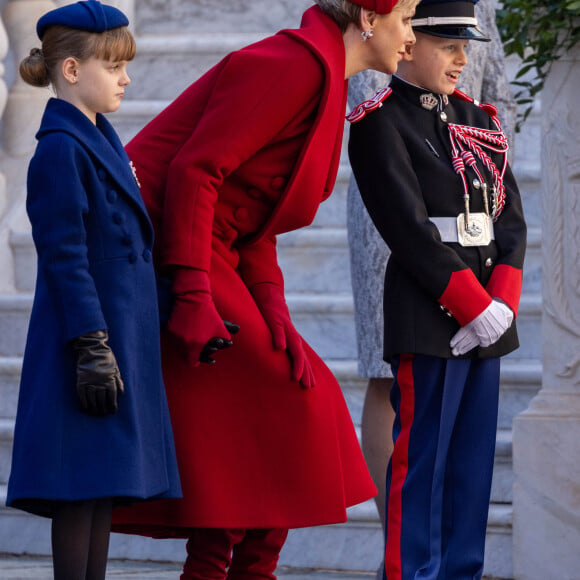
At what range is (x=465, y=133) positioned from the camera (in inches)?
113

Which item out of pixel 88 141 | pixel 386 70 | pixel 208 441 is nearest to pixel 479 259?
pixel 386 70

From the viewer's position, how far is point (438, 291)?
2732mm

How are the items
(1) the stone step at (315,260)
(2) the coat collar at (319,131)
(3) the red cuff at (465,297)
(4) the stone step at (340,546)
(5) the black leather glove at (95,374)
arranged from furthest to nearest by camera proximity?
(1) the stone step at (315,260)
(4) the stone step at (340,546)
(3) the red cuff at (465,297)
(2) the coat collar at (319,131)
(5) the black leather glove at (95,374)

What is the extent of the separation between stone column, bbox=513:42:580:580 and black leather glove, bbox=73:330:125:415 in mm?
1656

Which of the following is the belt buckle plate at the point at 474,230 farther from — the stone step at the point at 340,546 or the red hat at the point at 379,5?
the stone step at the point at 340,546

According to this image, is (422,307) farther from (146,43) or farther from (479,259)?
(146,43)

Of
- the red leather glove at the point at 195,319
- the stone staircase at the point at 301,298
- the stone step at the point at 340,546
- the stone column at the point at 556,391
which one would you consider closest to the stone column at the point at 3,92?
the stone staircase at the point at 301,298

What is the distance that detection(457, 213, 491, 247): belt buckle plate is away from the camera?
2801mm

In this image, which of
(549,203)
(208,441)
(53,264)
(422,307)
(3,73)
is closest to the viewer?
(53,264)

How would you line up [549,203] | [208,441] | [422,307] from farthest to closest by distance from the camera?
[549,203], [422,307], [208,441]

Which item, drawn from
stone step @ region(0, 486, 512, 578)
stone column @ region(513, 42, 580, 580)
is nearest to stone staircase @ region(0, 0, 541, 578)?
stone step @ region(0, 486, 512, 578)

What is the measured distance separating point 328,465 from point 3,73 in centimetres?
305

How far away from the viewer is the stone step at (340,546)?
3762mm

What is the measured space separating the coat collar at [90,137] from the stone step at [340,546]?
5.58 feet
